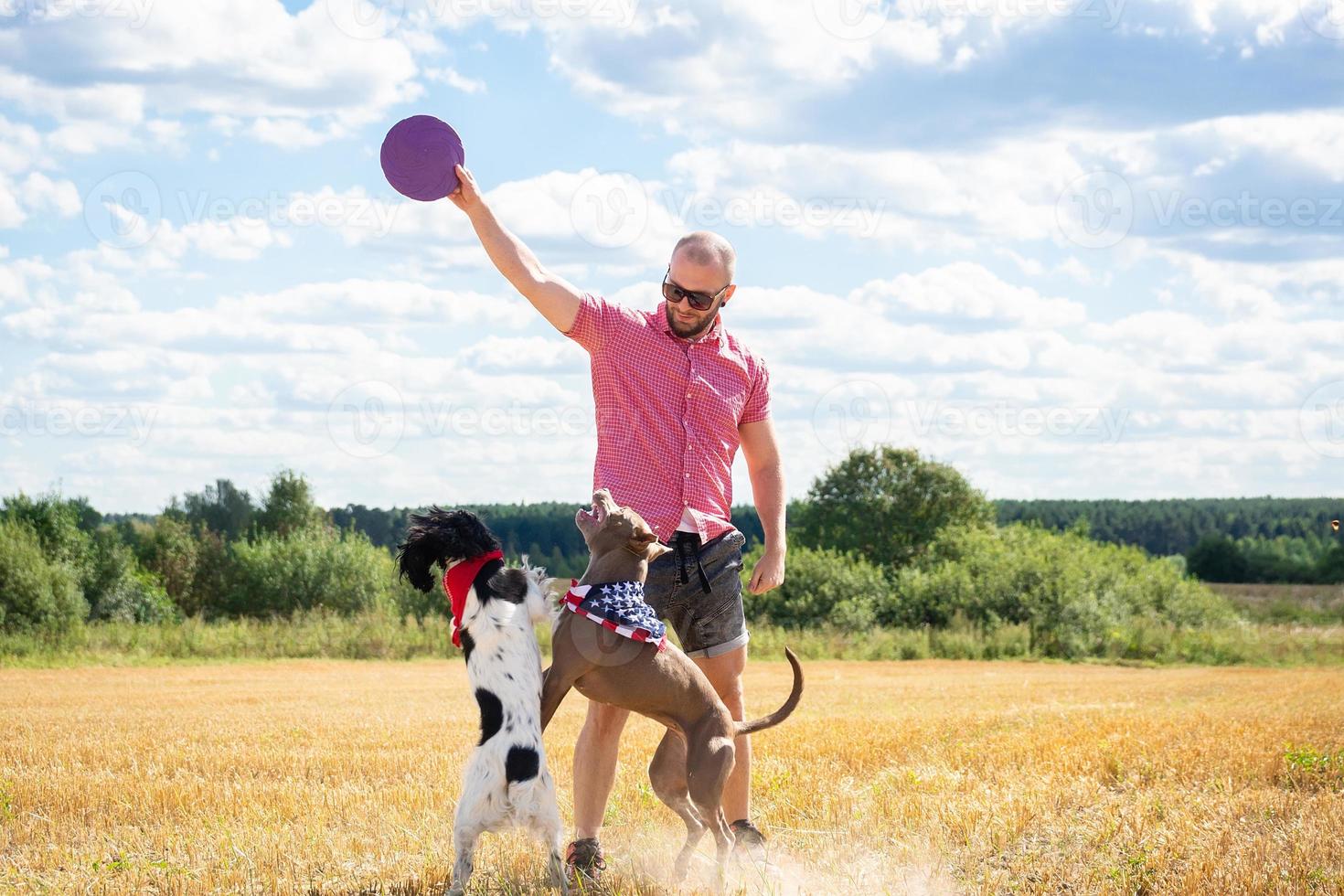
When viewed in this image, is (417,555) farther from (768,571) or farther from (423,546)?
(768,571)

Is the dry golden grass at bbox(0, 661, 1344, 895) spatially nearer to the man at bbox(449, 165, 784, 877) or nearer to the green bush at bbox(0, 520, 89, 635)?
the man at bbox(449, 165, 784, 877)

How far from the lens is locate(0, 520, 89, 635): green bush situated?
1160 inches

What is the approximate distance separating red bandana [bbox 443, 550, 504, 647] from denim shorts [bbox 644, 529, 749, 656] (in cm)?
80

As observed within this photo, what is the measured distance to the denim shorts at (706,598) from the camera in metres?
5.14

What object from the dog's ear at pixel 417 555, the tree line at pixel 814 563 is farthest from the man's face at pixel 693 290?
the tree line at pixel 814 563

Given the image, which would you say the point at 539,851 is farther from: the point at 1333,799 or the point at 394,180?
the point at 1333,799

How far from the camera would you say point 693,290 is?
496 cm

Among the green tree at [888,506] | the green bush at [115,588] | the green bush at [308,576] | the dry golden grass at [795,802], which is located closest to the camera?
the dry golden grass at [795,802]

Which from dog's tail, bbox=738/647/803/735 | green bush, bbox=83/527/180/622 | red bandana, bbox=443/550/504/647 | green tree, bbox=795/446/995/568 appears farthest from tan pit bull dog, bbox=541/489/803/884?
green tree, bbox=795/446/995/568

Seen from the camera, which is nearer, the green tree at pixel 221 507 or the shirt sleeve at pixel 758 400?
the shirt sleeve at pixel 758 400

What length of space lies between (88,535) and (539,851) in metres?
39.9

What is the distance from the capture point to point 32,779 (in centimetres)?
789

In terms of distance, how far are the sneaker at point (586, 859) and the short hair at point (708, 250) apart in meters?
2.54

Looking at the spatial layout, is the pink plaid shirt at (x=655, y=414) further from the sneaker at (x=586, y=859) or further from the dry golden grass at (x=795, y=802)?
the dry golden grass at (x=795, y=802)
